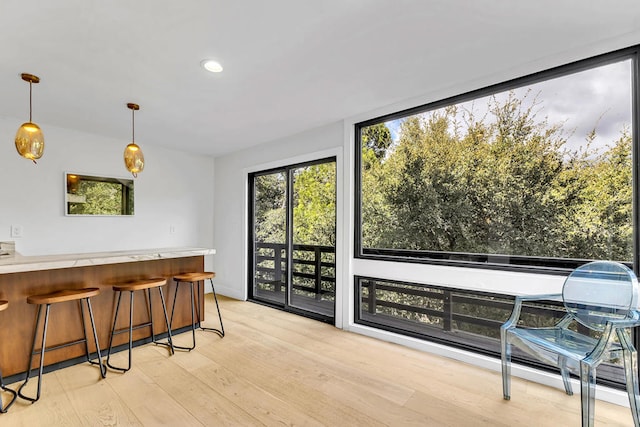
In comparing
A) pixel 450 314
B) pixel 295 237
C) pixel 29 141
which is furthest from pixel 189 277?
pixel 450 314

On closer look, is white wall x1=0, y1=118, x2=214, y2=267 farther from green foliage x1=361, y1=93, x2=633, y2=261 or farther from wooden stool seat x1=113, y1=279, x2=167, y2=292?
green foliage x1=361, y1=93, x2=633, y2=261

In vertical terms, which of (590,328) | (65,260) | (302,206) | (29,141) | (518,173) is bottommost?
(590,328)

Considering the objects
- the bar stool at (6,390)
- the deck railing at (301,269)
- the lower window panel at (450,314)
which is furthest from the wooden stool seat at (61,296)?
the lower window panel at (450,314)

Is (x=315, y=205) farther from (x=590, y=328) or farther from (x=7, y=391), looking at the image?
(x=7, y=391)

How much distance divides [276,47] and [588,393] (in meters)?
2.67

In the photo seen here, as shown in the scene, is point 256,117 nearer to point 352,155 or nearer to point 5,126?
point 352,155

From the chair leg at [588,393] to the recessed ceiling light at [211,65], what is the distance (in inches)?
115

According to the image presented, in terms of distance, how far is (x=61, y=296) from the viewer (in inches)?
87.7

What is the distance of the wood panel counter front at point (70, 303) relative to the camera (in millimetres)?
2279

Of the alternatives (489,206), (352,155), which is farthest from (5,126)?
(489,206)

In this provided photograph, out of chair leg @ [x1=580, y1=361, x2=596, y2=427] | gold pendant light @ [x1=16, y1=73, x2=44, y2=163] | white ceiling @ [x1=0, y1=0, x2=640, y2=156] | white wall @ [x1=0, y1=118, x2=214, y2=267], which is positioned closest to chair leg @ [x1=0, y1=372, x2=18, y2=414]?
gold pendant light @ [x1=16, y1=73, x2=44, y2=163]

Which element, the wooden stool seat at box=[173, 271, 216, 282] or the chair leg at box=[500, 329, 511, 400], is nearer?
the chair leg at box=[500, 329, 511, 400]

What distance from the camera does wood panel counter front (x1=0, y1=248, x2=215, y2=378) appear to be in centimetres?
228

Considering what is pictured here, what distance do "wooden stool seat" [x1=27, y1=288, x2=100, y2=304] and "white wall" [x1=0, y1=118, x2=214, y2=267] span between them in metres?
1.67
